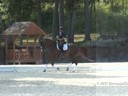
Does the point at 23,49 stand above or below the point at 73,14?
below

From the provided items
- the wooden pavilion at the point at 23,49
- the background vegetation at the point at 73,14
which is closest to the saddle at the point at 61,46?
the wooden pavilion at the point at 23,49

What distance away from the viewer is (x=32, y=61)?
40.2 m

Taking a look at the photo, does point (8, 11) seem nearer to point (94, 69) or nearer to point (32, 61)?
point (32, 61)

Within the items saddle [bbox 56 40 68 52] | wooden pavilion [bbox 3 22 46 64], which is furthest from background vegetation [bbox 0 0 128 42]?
saddle [bbox 56 40 68 52]

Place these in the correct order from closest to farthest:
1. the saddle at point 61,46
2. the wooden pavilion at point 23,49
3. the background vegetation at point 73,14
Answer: the saddle at point 61,46 → the wooden pavilion at point 23,49 → the background vegetation at point 73,14

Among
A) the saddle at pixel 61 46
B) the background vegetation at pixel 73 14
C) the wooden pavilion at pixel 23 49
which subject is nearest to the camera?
the saddle at pixel 61 46

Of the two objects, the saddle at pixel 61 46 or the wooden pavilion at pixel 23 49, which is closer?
the saddle at pixel 61 46

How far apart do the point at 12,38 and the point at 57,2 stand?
41.7 ft

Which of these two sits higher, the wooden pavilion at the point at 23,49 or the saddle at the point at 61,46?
the saddle at the point at 61,46

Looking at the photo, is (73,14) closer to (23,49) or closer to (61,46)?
(23,49)

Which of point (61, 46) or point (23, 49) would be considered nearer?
point (61, 46)

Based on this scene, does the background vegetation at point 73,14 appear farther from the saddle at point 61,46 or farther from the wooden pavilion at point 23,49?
the saddle at point 61,46

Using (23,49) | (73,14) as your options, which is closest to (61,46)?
(23,49)

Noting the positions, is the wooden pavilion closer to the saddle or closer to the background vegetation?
the background vegetation
